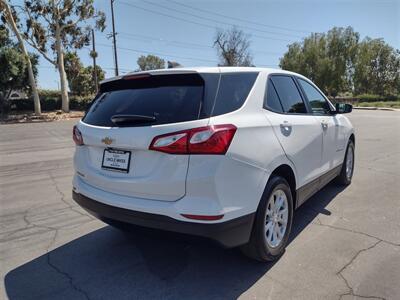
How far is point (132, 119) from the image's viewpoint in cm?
285

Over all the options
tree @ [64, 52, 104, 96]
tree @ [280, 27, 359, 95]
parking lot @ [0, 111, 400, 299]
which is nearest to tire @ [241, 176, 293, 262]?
parking lot @ [0, 111, 400, 299]

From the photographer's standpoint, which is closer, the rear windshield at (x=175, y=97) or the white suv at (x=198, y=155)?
the white suv at (x=198, y=155)

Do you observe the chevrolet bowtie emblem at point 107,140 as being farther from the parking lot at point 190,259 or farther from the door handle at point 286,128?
the door handle at point 286,128

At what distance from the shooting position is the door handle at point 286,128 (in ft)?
10.9

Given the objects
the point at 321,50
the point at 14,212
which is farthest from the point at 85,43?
the point at 321,50

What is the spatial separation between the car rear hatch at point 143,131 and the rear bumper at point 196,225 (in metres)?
0.16

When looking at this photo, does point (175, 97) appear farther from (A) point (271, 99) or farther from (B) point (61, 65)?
(B) point (61, 65)

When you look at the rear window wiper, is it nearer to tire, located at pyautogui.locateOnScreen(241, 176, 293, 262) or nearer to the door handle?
tire, located at pyautogui.locateOnScreen(241, 176, 293, 262)

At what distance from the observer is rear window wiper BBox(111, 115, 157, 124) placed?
2779mm

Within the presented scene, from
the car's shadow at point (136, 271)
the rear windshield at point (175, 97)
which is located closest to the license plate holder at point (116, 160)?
the rear windshield at point (175, 97)

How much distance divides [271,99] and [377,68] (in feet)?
193

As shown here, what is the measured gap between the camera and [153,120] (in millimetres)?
2754

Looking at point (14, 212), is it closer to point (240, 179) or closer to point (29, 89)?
point (240, 179)

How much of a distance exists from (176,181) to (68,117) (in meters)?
26.8
